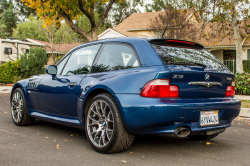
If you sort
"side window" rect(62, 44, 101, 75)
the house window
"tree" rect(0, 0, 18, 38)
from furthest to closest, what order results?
"tree" rect(0, 0, 18, 38) → the house window → "side window" rect(62, 44, 101, 75)

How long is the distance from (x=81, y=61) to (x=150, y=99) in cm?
179

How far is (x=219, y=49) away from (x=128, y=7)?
1461 inches

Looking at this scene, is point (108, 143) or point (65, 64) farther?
point (65, 64)

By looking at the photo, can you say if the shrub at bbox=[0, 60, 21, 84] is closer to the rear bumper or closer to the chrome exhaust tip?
the rear bumper

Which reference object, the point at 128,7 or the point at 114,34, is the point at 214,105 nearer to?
the point at 114,34

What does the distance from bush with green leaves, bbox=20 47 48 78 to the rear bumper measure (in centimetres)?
1700

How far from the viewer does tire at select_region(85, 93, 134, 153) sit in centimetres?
359

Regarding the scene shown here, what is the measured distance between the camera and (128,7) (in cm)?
5906

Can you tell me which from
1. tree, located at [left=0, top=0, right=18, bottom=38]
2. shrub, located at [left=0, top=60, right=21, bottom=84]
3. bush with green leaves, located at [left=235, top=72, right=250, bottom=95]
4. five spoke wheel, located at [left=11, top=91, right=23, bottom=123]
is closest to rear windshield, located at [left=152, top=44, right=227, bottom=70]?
five spoke wheel, located at [left=11, top=91, right=23, bottom=123]

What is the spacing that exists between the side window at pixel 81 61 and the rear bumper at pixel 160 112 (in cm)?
116

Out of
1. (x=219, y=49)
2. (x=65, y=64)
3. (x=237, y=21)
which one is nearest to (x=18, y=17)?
(x=219, y=49)

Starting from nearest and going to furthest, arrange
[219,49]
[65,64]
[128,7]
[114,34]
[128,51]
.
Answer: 1. [128,51]
2. [65,64]
3. [219,49]
4. [114,34]
5. [128,7]

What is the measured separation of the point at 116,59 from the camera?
4.07 metres

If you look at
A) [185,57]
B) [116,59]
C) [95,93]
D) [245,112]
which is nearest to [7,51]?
[245,112]
